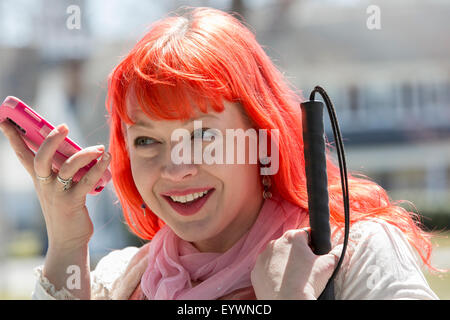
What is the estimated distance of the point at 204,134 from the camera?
1470 millimetres

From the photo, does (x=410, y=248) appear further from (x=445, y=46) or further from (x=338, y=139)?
(x=445, y=46)

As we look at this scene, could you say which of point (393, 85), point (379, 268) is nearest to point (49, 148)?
point (379, 268)

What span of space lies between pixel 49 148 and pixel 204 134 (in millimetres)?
437

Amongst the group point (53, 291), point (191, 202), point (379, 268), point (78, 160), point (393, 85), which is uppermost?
point (393, 85)

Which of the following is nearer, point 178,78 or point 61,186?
point 178,78

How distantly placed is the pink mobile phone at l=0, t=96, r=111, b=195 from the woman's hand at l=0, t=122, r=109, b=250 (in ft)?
0.09

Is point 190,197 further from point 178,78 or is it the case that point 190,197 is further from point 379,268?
point 379,268

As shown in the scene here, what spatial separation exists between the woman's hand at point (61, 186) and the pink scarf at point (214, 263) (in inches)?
10.2

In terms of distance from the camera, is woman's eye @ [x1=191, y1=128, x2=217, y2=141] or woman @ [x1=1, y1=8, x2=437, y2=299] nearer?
woman @ [x1=1, y1=8, x2=437, y2=299]

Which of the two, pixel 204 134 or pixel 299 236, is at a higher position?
pixel 204 134

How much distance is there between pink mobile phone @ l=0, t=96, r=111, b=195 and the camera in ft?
5.14

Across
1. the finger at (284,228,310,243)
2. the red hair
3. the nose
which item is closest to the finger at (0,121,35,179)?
the red hair

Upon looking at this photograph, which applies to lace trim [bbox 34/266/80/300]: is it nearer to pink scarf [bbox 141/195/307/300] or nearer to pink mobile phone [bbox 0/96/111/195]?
pink scarf [bbox 141/195/307/300]
